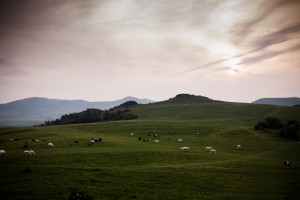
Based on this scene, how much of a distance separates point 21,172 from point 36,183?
5.17m

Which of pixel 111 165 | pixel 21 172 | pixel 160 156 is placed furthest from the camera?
pixel 160 156

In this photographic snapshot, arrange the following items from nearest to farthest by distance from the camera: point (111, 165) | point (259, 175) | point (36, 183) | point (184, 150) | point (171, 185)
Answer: point (36, 183), point (171, 185), point (259, 175), point (111, 165), point (184, 150)

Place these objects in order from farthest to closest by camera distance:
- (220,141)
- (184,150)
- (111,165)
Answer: (220,141)
(184,150)
(111,165)

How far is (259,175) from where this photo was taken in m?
22.7

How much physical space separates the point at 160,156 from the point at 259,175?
1576 centimetres

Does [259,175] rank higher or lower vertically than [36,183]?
lower

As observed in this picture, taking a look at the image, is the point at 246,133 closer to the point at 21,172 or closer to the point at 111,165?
the point at 111,165

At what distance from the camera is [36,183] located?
16500 millimetres

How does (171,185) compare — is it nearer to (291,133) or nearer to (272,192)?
(272,192)

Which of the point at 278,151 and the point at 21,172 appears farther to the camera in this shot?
the point at 278,151

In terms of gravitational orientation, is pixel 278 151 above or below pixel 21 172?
below

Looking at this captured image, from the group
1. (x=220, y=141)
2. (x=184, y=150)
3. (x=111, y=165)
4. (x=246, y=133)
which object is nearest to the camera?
(x=111, y=165)

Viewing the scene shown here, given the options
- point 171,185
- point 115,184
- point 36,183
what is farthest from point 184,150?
point 36,183

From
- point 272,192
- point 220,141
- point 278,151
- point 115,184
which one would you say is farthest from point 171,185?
point 220,141
